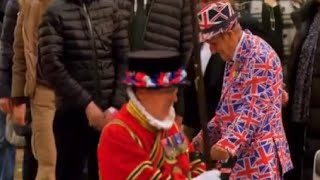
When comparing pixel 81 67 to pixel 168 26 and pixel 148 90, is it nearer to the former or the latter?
pixel 168 26

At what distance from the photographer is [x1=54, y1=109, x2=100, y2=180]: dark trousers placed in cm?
468

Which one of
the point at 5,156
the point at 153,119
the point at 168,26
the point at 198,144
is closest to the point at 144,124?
the point at 153,119

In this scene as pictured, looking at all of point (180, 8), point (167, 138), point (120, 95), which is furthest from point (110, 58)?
point (167, 138)

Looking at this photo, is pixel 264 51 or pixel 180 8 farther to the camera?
pixel 180 8

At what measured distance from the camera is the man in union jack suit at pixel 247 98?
4.01m

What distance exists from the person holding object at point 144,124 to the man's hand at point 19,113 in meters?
1.64

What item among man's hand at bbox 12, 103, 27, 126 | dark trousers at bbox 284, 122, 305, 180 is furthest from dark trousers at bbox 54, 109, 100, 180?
dark trousers at bbox 284, 122, 305, 180

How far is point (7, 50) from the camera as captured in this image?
17.0ft

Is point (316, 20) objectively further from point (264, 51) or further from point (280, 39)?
point (264, 51)

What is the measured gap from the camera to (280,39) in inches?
231

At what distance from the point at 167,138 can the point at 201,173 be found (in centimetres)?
32

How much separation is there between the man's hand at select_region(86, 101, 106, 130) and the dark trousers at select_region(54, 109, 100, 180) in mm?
107

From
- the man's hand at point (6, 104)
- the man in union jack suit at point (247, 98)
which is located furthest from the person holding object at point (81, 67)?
the man in union jack suit at point (247, 98)

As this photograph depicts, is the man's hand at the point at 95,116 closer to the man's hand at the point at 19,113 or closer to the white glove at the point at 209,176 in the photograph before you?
the man's hand at the point at 19,113
